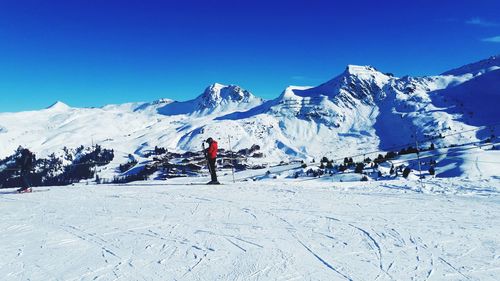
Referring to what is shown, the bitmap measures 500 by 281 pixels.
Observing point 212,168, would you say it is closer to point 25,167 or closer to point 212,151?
point 212,151

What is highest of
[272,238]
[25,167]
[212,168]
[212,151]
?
[25,167]

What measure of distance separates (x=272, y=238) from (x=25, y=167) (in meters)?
19.0

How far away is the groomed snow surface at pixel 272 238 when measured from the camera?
238 inches

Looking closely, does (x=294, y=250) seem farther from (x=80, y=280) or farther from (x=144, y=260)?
(x=80, y=280)

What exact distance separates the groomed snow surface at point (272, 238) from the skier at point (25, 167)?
28.0 ft

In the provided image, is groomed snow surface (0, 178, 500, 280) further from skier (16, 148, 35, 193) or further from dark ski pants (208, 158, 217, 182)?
skier (16, 148, 35, 193)

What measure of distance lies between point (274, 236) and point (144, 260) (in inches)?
98.4

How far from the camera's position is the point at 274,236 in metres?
7.94

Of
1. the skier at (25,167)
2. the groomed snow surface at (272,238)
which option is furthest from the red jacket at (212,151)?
the skier at (25,167)

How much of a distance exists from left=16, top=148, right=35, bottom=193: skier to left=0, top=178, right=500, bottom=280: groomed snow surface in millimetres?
8545

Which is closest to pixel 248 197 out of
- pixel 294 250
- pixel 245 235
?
pixel 245 235

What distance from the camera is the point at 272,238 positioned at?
780 cm

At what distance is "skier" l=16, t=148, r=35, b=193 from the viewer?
68.2 feet

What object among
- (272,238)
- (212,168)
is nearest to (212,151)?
(212,168)
